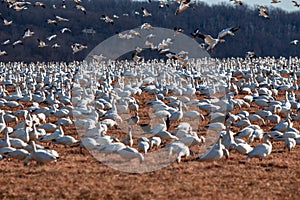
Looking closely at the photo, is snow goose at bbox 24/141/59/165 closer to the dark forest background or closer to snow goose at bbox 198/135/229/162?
snow goose at bbox 198/135/229/162

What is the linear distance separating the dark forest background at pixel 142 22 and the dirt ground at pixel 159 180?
5354 centimetres

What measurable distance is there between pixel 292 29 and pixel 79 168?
292 ft

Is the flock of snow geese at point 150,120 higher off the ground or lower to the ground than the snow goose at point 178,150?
lower

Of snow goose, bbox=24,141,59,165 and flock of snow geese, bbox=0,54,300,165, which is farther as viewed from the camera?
flock of snow geese, bbox=0,54,300,165

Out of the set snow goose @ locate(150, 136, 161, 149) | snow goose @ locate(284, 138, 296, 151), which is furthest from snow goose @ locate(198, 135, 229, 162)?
snow goose @ locate(284, 138, 296, 151)

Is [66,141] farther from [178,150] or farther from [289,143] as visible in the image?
[289,143]

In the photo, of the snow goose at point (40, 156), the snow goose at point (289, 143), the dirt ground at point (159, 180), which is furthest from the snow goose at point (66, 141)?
the snow goose at point (289, 143)

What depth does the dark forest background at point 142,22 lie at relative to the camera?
69.6 metres

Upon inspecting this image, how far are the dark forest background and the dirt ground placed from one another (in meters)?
53.5

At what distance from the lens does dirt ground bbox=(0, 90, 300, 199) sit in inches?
378

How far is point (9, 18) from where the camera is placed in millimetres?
83000

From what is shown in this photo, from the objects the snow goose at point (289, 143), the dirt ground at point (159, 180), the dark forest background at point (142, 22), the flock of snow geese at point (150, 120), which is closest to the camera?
the dirt ground at point (159, 180)

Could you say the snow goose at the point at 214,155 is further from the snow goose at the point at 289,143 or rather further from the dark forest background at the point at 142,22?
the dark forest background at the point at 142,22

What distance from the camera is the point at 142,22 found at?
289 ft
